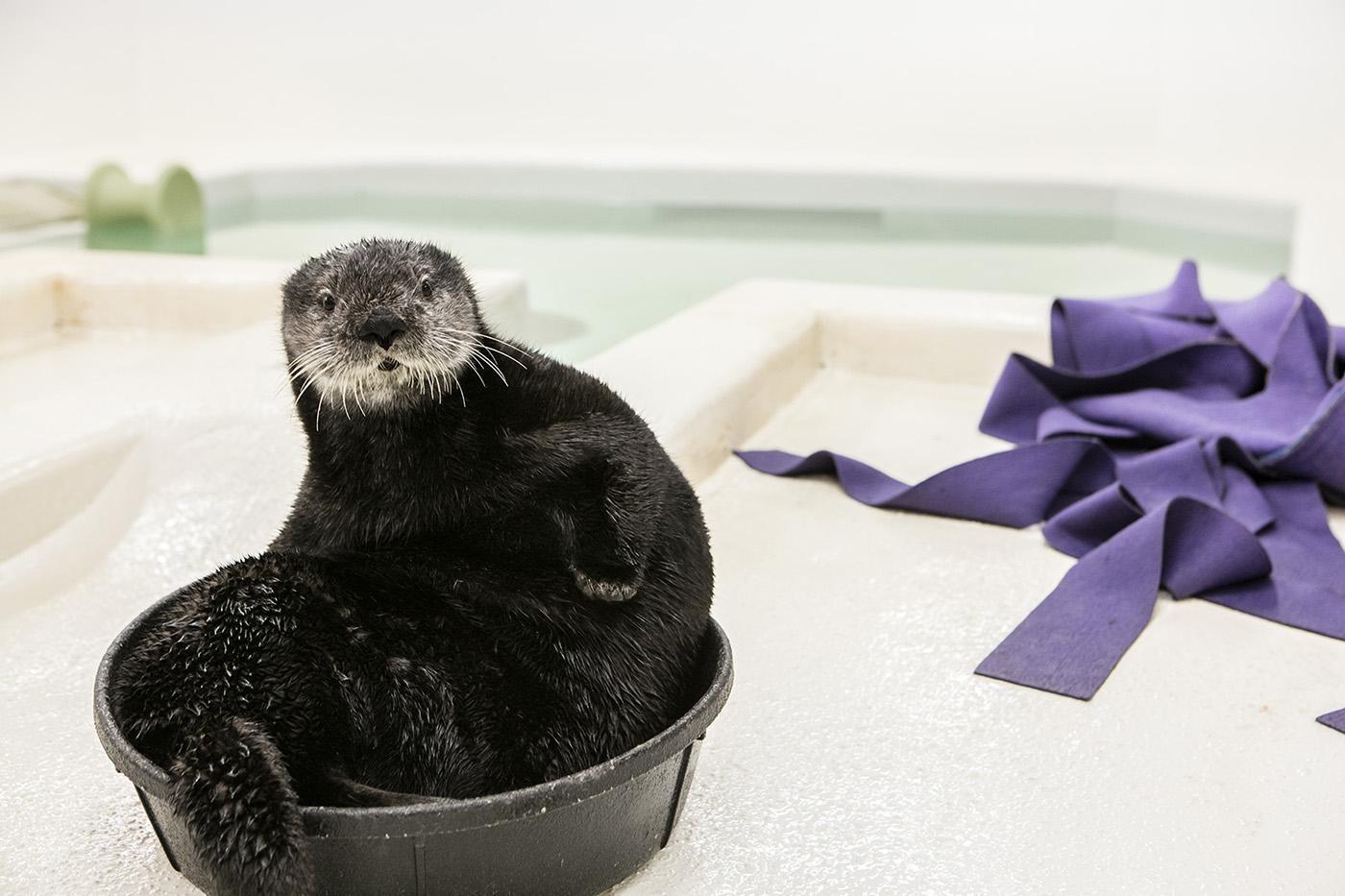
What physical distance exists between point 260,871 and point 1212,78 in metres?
8.25

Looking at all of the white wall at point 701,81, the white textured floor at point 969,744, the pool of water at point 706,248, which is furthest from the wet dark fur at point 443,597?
the white wall at point 701,81

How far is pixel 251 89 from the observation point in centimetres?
924

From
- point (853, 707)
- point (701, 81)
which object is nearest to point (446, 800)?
point (853, 707)

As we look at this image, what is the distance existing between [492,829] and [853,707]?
1.96ft

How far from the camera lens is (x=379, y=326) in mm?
954

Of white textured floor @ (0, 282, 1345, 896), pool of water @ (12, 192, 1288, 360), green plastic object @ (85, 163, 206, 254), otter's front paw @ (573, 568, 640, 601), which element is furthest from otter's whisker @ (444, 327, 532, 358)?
green plastic object @ (85, 163, 206, 254)

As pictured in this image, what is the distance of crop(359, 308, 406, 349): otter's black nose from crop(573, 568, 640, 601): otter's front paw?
0.24m

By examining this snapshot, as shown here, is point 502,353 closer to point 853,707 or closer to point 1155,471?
point 853,707

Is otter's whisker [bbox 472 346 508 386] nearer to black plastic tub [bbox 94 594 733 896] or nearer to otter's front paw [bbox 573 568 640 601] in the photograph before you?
otter's front paw [bbox 573 568 640 601]

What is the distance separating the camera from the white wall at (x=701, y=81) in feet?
25.0

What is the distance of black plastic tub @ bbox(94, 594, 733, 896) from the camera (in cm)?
87

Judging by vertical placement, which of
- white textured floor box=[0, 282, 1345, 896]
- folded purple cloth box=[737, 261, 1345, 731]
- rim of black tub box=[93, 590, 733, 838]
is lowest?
white textured floor box=[0, 282, 1345, 896]

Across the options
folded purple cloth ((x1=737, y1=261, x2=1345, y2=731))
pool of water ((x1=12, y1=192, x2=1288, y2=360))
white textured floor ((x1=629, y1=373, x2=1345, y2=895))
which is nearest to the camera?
white textured floor ((x1=629, y1=373, x2=1345, y2=895))

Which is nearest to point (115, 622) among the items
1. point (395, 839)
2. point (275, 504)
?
point (275, 504)
